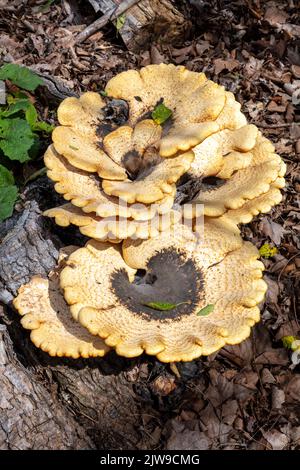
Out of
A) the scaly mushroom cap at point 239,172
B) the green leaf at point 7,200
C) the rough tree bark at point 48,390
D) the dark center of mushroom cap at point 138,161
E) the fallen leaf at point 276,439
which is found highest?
the dark center of mushroom cap at point 138,161

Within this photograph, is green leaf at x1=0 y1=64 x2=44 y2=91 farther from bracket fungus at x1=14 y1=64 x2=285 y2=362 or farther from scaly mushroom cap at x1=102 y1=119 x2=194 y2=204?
scaly mushroom cap at x1=102 y1=119 x2=194 y2=204

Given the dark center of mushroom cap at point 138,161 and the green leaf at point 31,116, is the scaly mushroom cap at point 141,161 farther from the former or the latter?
the green leaf at point 31,116

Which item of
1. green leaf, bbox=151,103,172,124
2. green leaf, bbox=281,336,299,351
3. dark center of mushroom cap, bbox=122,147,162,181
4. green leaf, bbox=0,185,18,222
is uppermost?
green leaf, bbox=151,103,172,124

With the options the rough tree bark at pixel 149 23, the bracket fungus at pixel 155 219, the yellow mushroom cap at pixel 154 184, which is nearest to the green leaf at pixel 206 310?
the bracket fungus at pixel 155 219

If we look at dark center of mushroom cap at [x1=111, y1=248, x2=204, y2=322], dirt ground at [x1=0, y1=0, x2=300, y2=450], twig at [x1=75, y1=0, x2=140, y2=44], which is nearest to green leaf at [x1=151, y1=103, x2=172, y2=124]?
dark center of mushroom cap at [x1=111, y1=248, x2=204, y2=322]

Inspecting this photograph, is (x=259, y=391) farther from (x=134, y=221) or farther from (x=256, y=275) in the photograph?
(x=134, y=221)

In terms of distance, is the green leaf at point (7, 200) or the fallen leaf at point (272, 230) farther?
the fallen leaf at point (272, 230)

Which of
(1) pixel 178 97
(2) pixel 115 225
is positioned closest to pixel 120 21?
(1) pixel 178 97

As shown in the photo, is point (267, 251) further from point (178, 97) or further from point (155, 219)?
point (178, 97)
